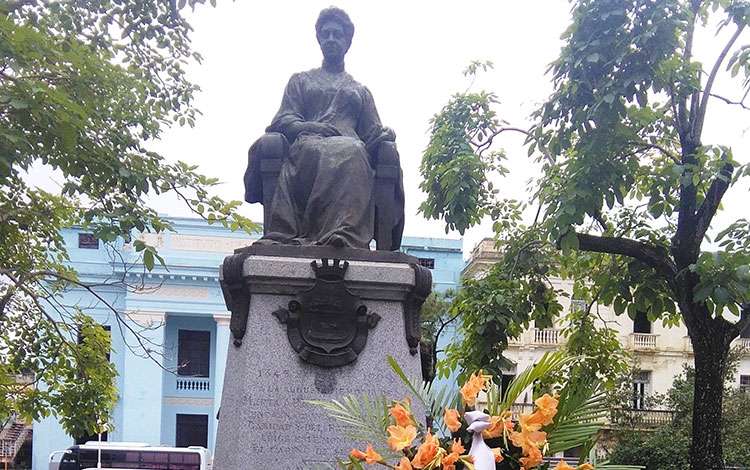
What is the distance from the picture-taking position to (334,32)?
5.89 metres

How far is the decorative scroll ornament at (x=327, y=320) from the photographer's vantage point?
486cm

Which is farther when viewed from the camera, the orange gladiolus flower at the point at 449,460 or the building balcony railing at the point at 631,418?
the building balcony railing at the point at 631,418

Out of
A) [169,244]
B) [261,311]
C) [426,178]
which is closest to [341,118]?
[261,311]

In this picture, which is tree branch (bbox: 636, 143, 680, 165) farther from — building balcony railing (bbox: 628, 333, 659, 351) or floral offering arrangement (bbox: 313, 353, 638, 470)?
building balcony railing (bbox: 628, 333, 659, 351)

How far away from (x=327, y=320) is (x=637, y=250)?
18.1 feet

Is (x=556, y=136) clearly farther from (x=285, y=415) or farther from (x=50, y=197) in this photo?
(x=50, y=197)

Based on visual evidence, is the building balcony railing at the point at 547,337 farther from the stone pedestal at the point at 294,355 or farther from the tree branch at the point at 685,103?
the stone pedestal at the point at 294,355

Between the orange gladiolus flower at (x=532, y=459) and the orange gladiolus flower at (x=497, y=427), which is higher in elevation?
the orange gladiolus flower at (x=497, y=427)

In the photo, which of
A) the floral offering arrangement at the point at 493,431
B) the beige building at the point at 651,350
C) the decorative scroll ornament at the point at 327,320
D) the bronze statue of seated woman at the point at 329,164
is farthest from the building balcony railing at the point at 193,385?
the floral offering arrangement at the point at 493,431

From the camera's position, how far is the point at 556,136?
9.20 m

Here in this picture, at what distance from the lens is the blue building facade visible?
2536cm

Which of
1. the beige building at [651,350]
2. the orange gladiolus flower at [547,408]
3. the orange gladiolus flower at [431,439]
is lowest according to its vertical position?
the beige building at [651,350]

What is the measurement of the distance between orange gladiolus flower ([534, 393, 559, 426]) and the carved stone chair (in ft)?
9.63

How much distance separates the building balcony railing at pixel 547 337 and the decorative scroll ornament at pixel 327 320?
24.1 meters
